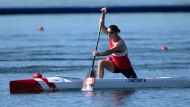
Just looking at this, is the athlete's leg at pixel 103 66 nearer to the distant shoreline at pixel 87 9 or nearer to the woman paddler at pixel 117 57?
the woman paddler at pixel 117 57

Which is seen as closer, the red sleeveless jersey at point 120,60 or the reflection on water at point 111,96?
the reflection on water at point 111,96

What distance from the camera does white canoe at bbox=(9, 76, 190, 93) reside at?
16.1m

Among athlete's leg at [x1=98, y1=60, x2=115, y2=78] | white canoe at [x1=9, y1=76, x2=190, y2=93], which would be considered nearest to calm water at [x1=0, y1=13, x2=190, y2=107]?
white canoe at [x1=9, y1=76, x2=190, y2=93]

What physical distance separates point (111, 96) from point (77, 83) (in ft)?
3.39

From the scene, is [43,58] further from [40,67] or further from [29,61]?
[40,67]

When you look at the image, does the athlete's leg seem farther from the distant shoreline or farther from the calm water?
the distant shoreline

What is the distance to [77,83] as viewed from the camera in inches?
640

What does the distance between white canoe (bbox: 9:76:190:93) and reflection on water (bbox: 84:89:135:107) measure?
0.15 metres

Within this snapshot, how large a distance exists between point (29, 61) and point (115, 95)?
8.01 m

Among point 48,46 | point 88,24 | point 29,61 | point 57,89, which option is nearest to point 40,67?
point 29,61

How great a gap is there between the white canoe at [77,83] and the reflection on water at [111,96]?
147 millimetres

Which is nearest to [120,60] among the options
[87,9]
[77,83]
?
[77,83]

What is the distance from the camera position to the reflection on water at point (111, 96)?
580 inches

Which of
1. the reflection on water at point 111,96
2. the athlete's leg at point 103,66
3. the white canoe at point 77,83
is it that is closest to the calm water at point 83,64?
the reflection on water at point 111,96
